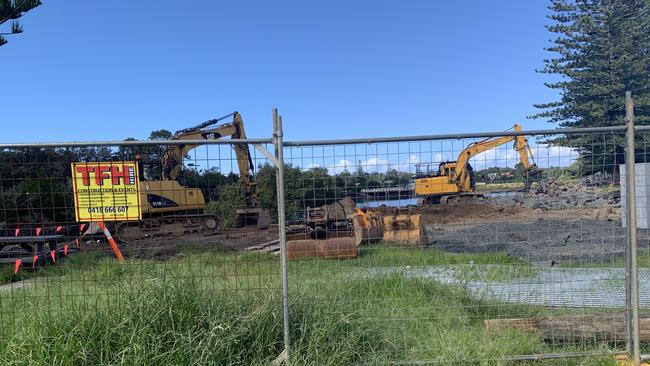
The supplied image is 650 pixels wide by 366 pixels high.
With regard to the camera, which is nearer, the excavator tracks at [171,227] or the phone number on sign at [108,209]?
the phone number on sign at [108,209]

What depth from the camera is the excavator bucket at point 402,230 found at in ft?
35.5

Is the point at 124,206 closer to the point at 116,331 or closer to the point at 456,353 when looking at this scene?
the point at 116,331

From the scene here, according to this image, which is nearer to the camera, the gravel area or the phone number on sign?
the phone number on sign

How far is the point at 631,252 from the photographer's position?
3.88 meters

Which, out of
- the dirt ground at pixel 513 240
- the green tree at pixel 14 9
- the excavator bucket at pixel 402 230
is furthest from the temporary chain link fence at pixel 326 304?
the green tree at pixel 14 9

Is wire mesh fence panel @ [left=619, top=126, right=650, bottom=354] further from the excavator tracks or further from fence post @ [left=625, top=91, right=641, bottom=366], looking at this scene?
the excavator tracks

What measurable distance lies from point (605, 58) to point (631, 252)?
32.1 metres

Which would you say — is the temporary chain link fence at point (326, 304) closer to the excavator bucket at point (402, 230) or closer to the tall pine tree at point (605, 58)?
the excavator bucket at point (402, 230)

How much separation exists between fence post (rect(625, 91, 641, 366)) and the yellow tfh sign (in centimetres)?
464

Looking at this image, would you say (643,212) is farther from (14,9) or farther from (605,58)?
(605,58)

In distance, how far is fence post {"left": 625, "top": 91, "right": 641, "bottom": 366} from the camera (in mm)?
3867

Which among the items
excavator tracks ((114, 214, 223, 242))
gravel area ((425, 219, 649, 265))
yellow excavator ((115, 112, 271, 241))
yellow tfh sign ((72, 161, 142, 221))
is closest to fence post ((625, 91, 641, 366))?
gravel area ((425, 219, 649, 265))

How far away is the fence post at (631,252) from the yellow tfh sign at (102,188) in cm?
464

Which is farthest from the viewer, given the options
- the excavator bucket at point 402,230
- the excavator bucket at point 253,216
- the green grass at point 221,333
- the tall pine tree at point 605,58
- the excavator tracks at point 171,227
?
the tall pine tree at point 605,58
